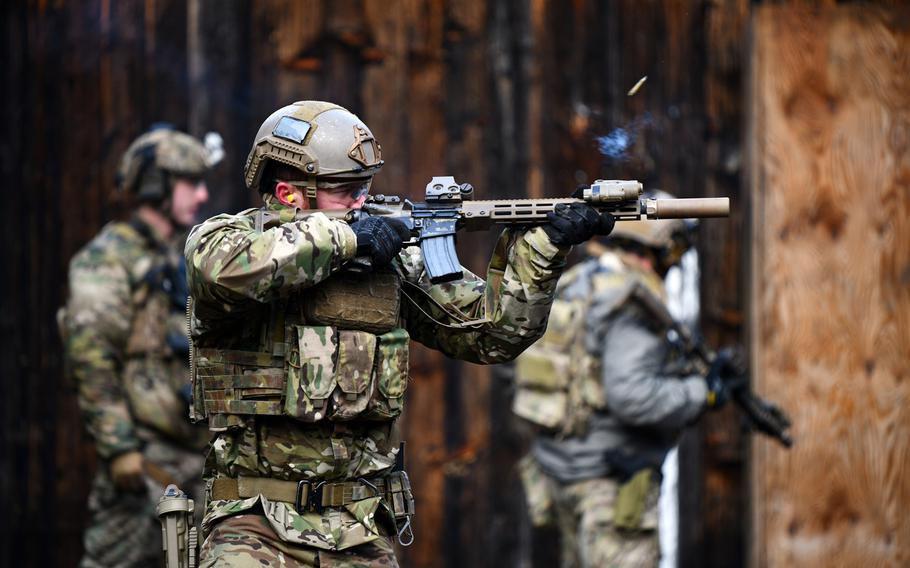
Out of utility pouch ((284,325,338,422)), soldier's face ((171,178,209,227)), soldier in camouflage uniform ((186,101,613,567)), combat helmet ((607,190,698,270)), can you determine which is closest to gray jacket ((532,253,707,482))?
combat helmet ((607,190,698,270))

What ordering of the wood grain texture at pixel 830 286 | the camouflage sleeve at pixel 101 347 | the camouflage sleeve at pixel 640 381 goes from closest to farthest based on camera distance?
the camouflage sleeve at pixel 640 381 < the camouflage sleeve at pixel 101 347 < the wood grain texture at pixel 830 286

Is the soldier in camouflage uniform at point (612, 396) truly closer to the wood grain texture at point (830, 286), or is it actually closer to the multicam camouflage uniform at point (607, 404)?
the multicam camouflage uniform at point (607, 404)

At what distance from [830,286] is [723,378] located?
1492mm

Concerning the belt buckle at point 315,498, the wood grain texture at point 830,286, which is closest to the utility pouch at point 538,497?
the wood grain texture at point 830,286

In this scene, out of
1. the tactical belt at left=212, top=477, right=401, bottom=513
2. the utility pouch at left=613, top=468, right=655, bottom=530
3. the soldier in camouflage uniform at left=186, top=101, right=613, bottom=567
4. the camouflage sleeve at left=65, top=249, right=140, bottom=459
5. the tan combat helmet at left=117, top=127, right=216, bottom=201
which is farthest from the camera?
the tan combat helmet at left=117, top=127, right=216, bottom=201

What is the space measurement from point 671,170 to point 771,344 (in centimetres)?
115

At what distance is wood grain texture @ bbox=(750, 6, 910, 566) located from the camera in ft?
27.5

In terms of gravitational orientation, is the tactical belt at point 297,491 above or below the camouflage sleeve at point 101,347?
below

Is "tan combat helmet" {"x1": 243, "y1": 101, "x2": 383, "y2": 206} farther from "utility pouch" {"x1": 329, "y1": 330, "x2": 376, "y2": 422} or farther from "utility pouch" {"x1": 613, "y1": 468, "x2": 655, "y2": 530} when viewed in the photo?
"utility pouch" {"x1": 613, "y1": 468, "x2": 655, "y2": 530}

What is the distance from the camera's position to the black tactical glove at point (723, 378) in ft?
23.4

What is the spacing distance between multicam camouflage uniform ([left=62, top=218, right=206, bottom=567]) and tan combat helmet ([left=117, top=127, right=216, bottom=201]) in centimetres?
33

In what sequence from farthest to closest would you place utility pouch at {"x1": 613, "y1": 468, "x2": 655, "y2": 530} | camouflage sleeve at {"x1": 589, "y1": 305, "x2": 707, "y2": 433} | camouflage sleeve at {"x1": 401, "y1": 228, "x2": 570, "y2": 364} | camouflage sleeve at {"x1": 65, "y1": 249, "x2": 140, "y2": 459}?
camouflage sleeve at {"x1": 65, "y1": 249, "x2": 140, "y2": 459}, utility pouch at {"x1": 613, "y1": 468, "x2": 655, "y2": 530}, camouflage sleeve at {"x1": 589, "y1": 305, "x2": 707, "y2": 433}, camouflage sleeve at {"x1": 401, "y1": 228, "x2": 570, "y2": 364}

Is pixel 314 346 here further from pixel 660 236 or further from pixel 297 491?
pixel 660 236

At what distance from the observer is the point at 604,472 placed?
7027 mm
